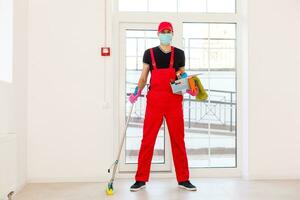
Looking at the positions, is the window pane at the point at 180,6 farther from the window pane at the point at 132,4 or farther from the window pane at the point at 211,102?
the window pane at the point at 211,102

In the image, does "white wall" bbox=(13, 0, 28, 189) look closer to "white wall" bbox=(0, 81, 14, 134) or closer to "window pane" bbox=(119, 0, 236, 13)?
"white wall" bbox=(0, 81, 14, 134)

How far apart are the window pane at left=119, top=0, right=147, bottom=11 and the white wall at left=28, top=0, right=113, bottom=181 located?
0.32 meters

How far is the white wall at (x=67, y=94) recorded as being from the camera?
11.3ft

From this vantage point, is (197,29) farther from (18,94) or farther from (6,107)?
(6,107)

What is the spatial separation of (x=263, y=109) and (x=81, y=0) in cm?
226

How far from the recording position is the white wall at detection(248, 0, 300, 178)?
3.58 m

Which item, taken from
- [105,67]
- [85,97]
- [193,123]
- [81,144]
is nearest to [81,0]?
[105,67]

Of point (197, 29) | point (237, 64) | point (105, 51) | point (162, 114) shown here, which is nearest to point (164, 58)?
point (162, 114)

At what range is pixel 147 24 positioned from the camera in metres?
3.72

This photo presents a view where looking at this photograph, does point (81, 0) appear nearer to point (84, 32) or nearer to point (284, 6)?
point (84, 32)

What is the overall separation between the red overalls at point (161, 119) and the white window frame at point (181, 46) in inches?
21.6

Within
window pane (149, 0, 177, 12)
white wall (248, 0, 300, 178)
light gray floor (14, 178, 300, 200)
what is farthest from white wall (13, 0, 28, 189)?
white wall (248, 0, 300, 178)

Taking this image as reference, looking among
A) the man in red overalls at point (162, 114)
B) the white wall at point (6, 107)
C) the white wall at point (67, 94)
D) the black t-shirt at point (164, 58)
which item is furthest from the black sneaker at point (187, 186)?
the white wall at point (6, 107)

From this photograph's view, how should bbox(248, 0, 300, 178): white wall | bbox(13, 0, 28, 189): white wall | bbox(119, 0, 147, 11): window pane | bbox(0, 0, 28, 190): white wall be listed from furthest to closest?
1. bbox(119, 0, 147, 11): window pane
2. bbox(248, 0, 300, 178): white wall
3. bbox(13, 0, 28, 189): white wall
4. bbox(0, 0, 28, 190): white wall
